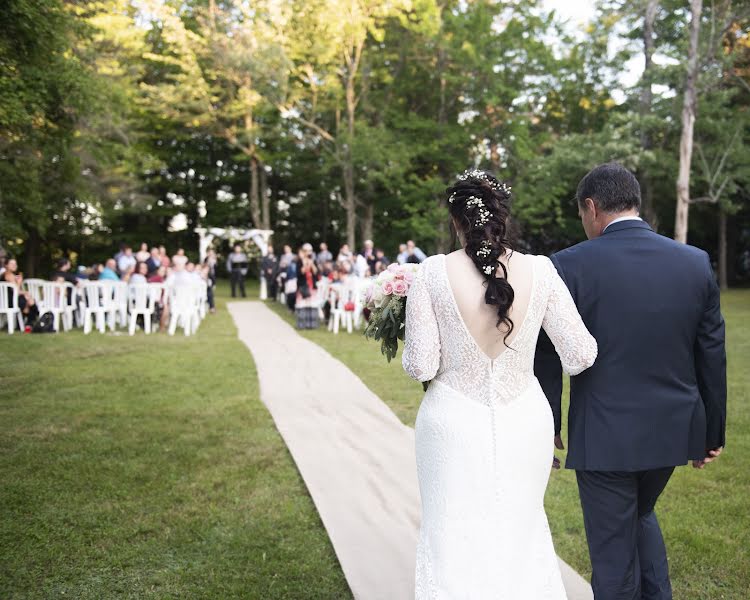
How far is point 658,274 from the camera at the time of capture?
2459 mm

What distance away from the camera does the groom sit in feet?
8.02

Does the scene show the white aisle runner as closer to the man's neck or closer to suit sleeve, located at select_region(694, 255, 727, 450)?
suit sleeve, located at select_region(694, 255, 727, 450)

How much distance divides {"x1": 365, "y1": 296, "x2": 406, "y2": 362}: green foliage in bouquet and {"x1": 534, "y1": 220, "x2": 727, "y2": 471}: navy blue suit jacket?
581 millimetres

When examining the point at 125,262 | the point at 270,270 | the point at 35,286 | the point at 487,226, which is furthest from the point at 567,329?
the point at 270,270

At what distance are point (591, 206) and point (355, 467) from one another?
3.12m

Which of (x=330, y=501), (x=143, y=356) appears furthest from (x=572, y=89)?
(x=330, y=501)

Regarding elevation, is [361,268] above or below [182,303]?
above

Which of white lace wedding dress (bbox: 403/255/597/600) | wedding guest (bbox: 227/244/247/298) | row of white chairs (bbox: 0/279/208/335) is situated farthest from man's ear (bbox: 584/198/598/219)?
wedding guest (bbox: 227/244/247/298)

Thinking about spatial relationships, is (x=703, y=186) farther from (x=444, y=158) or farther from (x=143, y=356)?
(x=143, y=356)

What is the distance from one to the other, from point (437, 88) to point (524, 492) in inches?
1100

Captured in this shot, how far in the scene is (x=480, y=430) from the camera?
229cm

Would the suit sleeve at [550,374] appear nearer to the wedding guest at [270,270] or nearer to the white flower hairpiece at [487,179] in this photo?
the white flower hairpiece at [487,179]

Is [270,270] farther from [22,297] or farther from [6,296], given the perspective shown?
[6,296]

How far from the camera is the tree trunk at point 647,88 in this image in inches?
832
